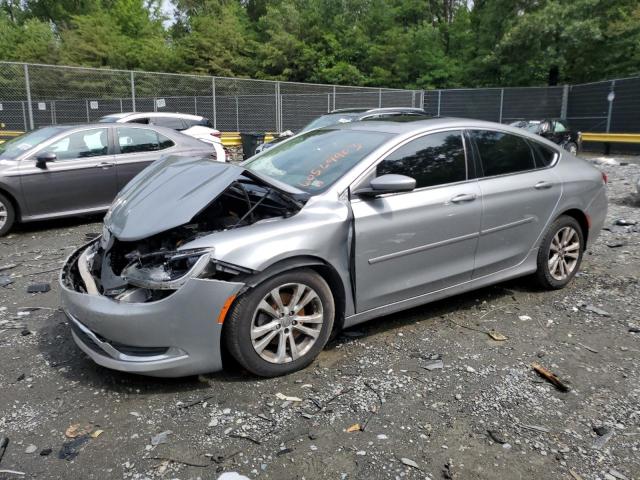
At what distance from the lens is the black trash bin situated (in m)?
15.4

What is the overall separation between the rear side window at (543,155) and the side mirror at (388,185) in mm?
1746

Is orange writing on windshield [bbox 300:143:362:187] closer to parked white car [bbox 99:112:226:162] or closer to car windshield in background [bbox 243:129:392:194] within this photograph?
car windshield in background [bbox 243:129:392:194]

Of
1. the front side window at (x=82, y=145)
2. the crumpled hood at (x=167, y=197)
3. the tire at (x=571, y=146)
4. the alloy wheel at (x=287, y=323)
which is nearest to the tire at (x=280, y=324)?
the alloy wheel at (x=287, y=323)

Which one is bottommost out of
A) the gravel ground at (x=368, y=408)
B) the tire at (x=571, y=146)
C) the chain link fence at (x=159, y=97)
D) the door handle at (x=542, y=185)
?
the gravel ground at (x=368, y=408)

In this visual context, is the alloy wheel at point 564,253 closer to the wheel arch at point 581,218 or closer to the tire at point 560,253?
the tire at point 560,253

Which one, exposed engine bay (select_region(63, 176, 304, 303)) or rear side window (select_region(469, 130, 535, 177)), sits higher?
rear side window (select_region(469, 130, 535, 177))

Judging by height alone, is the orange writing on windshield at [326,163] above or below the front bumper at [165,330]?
above

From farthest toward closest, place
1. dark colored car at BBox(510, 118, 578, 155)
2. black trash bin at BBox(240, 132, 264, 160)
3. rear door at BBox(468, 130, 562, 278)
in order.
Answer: dark colored car at BBox(510, 118, 578, 155), black trash bin at BBox(240, 132, 264, 160), rear door at BBox(468, 130, 562, 278)

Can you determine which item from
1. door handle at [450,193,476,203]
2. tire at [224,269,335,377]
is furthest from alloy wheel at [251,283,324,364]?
door handle at [450,193,476,203]

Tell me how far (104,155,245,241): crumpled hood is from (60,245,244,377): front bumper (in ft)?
1.59

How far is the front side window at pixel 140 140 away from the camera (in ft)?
25.5

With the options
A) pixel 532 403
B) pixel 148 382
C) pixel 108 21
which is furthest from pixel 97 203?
pixel 108 21

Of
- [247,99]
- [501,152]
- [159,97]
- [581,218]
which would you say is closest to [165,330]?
[501,152]

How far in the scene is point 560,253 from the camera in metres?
4.76
